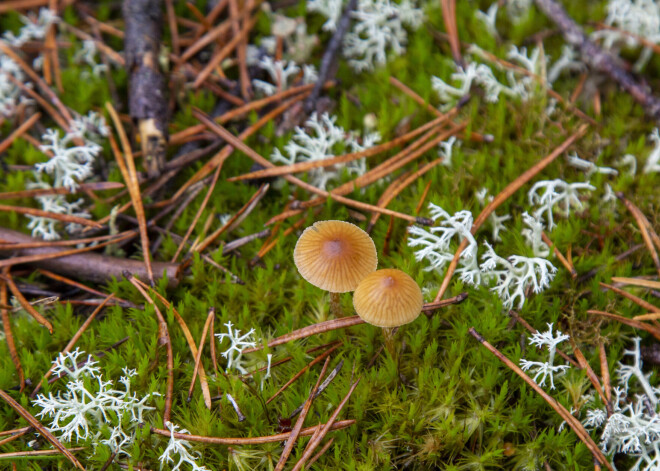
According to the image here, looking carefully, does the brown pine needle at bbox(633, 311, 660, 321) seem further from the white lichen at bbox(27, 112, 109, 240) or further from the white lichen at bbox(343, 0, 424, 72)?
the white lichen at bbox(27, 112, 109, 240)

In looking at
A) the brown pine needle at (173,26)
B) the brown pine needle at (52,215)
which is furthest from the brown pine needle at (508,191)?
the brown pine needle at (173,26)

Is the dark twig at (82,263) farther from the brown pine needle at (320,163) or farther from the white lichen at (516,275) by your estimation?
the white lichen at (516,275)

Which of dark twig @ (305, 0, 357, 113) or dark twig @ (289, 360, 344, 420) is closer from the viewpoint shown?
dark twig @ (289, 360, 344, 420)

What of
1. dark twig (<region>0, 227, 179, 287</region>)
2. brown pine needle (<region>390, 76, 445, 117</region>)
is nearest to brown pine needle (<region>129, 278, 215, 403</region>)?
dark twig (<region>0, 227, 179, 287</region>)

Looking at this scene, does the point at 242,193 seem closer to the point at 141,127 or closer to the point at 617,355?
the point at 141,127

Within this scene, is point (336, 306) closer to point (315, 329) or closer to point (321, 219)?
point (315, 329)
